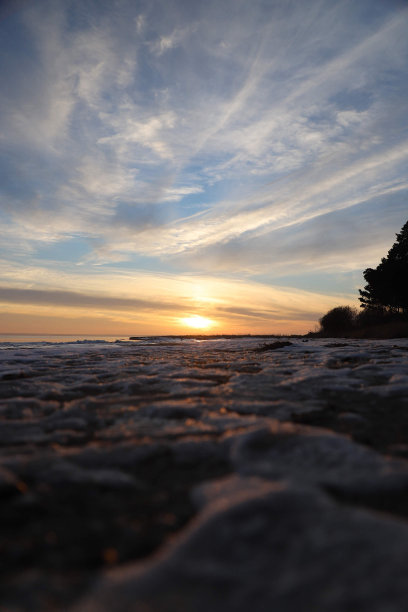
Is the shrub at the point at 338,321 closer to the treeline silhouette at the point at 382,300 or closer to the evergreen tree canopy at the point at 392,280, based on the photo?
the treeline silhouette at the point at 382,300

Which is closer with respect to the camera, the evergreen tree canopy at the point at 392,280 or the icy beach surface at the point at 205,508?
the icy beach surface at the point at 205,508

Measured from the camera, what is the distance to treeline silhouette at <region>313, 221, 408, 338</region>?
1108 inches

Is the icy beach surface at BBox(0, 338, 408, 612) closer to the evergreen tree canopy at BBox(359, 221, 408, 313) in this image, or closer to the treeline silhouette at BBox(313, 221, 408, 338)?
the treeline silhouette at BBox(313, 221, 408, 338)

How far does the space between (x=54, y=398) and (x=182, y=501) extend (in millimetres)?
2505

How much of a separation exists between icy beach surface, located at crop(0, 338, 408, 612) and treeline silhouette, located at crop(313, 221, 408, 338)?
27.1 metres

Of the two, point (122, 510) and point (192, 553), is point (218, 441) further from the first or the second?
point (192, 553)

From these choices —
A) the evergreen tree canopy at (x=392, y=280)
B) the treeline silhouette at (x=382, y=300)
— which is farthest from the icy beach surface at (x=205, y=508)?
the evergreen tree canopy at (x=392, y=280)

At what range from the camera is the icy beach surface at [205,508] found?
948mm

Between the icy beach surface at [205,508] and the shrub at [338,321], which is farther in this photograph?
the shrub at [338,321]

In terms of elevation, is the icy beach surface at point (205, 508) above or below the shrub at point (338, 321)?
below

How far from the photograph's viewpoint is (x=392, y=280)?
28781 millimetres

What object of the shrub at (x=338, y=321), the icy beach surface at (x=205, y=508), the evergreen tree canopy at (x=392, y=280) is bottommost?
the icy beach surface at (x=205, y=508)

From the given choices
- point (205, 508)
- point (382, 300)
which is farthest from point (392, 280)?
point (205, 508)

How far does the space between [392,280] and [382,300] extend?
260 cm
